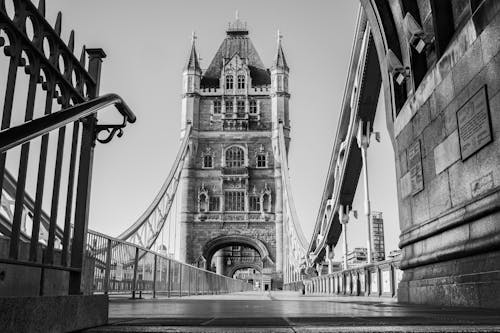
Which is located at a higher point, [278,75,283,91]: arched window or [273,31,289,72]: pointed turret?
[273,31,289,72]: pointed turret

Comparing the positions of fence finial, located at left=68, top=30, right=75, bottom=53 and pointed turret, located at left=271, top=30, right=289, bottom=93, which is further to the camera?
pointed turret, located at left=271, top=30, right=289, bottom=93

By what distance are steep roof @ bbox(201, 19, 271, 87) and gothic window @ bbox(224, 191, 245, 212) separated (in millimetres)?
8096

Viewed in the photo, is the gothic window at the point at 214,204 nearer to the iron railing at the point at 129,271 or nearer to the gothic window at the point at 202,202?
the gothic window at the point at 202,202

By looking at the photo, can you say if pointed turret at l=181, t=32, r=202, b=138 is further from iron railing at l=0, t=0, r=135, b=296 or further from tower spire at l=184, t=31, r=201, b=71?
iron railing at l=0, t=0, r=135, b=296

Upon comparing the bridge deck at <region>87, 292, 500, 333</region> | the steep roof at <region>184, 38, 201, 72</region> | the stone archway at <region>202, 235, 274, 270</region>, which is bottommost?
the bridge deck at <region>87, 292, 500, 333</region>

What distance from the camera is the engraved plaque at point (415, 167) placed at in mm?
4348

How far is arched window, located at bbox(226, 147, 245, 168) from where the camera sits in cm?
3431

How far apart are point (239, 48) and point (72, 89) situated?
38285 millimetres

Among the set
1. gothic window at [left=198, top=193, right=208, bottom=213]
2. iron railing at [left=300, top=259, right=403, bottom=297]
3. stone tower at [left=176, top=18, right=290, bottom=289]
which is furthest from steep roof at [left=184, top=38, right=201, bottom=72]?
iron railing at [left=300, top=259, right=403, bottom=297]

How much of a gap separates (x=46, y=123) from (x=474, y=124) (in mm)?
2684

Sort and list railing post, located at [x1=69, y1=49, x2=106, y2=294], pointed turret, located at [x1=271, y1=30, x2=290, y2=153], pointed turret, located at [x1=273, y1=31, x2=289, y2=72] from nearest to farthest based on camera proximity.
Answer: railing post, located at [x1=69, y1=49, x2=106, y2=294] → pointed turret, located at [x1=271, y1=30, x2=290, y2=153] → pointed turret, located at [x1=273, y1=31, x2=289, y2=72]

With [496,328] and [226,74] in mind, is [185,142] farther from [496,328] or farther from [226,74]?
[496,328]

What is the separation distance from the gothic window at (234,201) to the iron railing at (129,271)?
2292 centimetres

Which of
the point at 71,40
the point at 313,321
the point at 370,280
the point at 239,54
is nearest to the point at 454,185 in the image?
the point at 313,321
